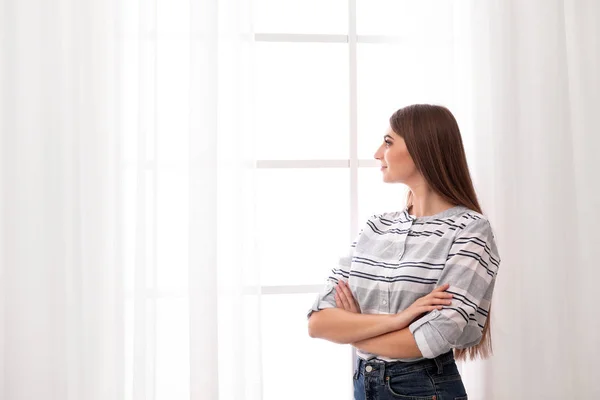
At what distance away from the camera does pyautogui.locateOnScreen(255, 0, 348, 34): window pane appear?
76.6 inches

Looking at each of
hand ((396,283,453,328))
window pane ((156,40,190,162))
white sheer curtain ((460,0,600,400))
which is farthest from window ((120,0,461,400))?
hand ((396,283,453,328))

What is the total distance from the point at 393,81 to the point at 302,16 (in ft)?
1.27

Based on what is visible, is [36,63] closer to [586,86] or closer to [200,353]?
[200,353]

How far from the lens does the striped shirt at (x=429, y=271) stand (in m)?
1.45

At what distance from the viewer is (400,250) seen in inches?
63.9

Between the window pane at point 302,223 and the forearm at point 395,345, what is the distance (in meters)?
0.45

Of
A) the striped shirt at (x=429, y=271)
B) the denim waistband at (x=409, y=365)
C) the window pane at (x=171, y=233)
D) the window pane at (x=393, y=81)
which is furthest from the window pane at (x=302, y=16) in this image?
the denim waistband at (x=409, y=365)

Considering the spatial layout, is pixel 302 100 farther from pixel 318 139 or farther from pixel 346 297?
pixel 346 297

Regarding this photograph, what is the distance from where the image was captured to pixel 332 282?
171cm

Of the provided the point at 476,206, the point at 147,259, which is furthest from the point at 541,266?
the point at 147,259

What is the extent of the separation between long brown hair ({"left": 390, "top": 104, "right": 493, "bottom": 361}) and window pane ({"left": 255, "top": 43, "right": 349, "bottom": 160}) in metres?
0.36

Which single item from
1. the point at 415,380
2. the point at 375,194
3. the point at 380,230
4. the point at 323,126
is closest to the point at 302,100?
the point at 323,126

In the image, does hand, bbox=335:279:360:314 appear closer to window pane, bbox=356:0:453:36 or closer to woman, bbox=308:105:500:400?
woman, bbox=308:105:500:400

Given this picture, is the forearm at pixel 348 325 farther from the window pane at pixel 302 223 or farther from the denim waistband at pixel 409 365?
the window pane at pixel 302 223
